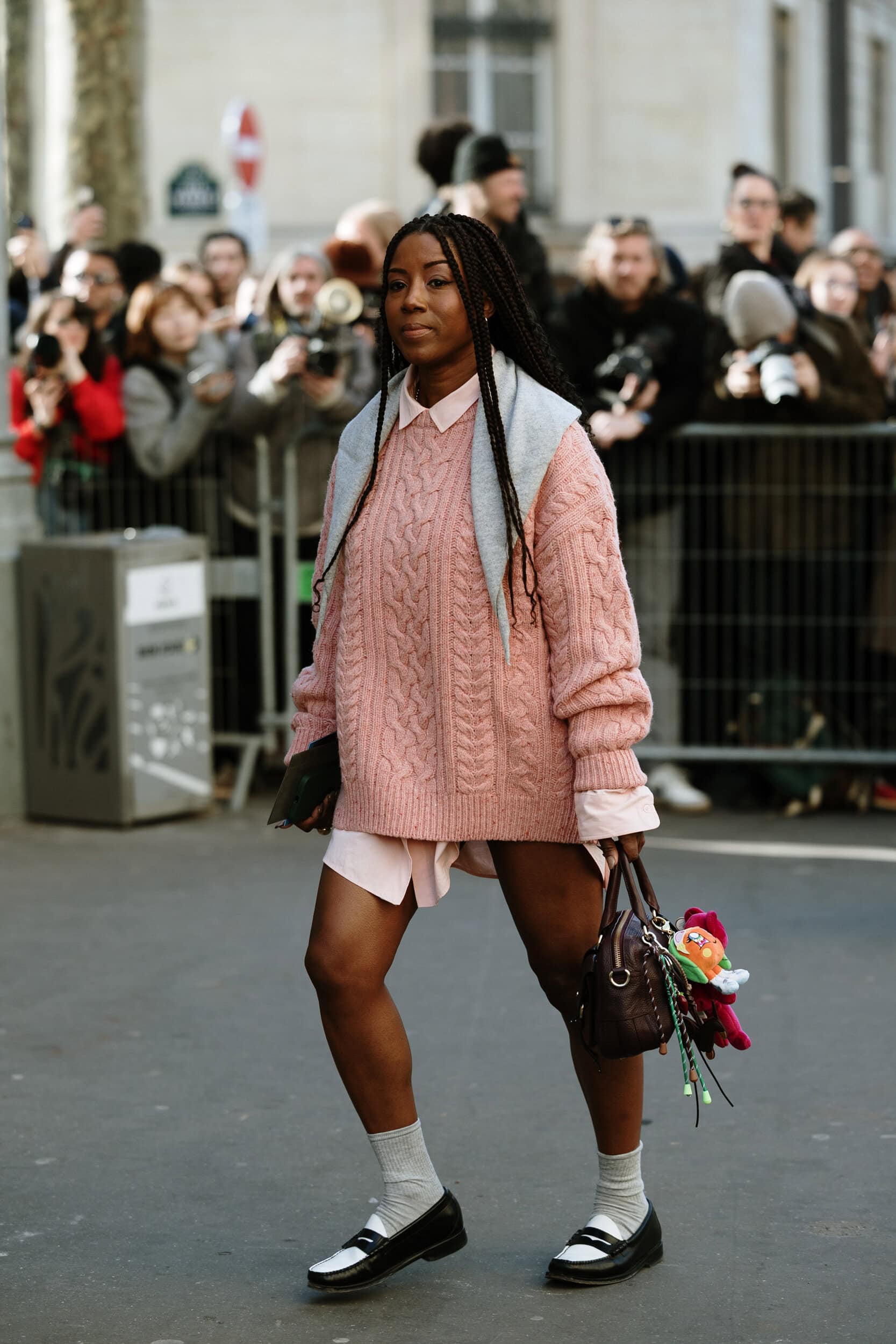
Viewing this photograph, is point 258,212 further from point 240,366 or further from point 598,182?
point 598,182

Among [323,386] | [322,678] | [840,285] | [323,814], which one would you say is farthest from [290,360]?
[323,814]

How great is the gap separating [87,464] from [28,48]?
1727cm

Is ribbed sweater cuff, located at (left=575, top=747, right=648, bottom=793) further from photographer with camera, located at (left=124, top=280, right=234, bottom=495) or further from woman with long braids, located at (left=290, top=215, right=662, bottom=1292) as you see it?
photographer with camera, located at (left=124, top=280, right=234, bottom=495)

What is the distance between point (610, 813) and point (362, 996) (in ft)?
1.82

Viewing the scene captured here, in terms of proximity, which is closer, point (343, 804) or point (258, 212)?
point (343, 804)

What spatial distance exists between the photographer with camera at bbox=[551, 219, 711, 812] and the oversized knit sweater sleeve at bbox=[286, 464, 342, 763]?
4236 mm

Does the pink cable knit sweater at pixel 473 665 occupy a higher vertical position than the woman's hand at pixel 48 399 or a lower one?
lower

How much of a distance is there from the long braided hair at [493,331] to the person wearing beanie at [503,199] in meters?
4.73

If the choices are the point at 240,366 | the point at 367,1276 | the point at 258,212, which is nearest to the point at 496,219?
the point at 240,366

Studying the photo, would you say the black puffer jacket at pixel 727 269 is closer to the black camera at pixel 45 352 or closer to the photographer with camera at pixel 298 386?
the photographer with camera at pixel 298 386

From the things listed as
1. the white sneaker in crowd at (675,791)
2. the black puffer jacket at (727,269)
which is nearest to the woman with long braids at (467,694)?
the white sneaker in crowd at (675,791)

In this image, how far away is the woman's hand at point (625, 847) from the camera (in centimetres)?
372

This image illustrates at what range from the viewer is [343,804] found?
A: 3.91 metres

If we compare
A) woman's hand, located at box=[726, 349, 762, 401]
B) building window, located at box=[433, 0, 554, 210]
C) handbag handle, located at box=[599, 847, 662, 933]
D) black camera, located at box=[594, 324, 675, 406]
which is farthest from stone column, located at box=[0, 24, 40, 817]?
building window, located at box=[433, 0, 554, 210]
